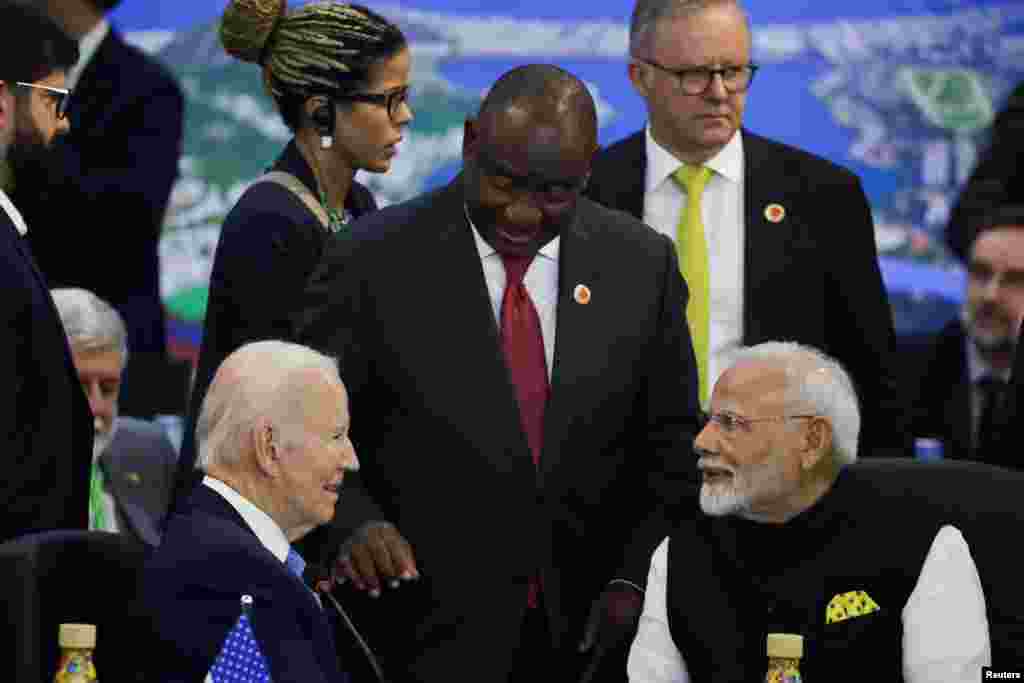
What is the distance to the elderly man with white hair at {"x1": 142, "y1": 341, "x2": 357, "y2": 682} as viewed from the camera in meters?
3.99

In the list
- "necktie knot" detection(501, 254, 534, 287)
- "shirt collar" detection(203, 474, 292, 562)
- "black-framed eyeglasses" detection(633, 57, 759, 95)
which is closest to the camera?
"shirt collar" detection(203, 474, 292, 562)

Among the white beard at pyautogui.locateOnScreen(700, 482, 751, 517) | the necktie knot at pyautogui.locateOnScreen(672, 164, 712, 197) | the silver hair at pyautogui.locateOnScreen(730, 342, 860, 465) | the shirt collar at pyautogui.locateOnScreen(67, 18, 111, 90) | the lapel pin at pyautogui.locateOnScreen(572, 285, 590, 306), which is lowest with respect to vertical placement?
the white beard at pyautogui.locateOnScreen(700, 482, 751, 517)

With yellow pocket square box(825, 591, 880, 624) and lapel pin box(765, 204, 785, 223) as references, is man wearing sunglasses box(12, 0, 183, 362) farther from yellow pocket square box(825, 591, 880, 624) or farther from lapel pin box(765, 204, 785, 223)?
yellow pocket square box(825, 591, 880, 624)

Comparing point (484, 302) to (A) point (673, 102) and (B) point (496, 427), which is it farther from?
(A) point (673, 102)

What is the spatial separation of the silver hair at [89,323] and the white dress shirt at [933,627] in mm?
1840

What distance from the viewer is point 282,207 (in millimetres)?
5301

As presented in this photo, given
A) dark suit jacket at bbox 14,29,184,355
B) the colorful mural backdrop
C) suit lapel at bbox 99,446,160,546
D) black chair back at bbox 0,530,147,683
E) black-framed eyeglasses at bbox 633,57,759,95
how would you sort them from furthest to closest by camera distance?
the colorful mural backdrop < dark suit jacket at bbox 14,29,184,355 < suit lapel at bbox 99,446,160,546 < black-framed eyeglasses at bbox 633,57,759,95 < black chair back at bbox 0,530,147,683

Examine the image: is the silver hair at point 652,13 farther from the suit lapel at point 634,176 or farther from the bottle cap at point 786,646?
the bottle cap at point 786,646

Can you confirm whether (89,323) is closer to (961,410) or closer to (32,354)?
(32,354)

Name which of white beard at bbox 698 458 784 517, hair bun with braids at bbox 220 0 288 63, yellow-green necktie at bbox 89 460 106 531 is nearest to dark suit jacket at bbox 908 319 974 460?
yellow-green necktie at bbox 89 460 106 531

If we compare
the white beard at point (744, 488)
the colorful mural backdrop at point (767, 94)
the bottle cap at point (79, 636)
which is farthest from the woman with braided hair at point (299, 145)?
the colorful mural backdrop at point (767, 94)

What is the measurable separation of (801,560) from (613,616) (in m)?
0.39

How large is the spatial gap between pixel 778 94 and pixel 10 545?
4748mm

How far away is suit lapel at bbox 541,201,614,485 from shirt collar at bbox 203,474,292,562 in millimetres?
712
